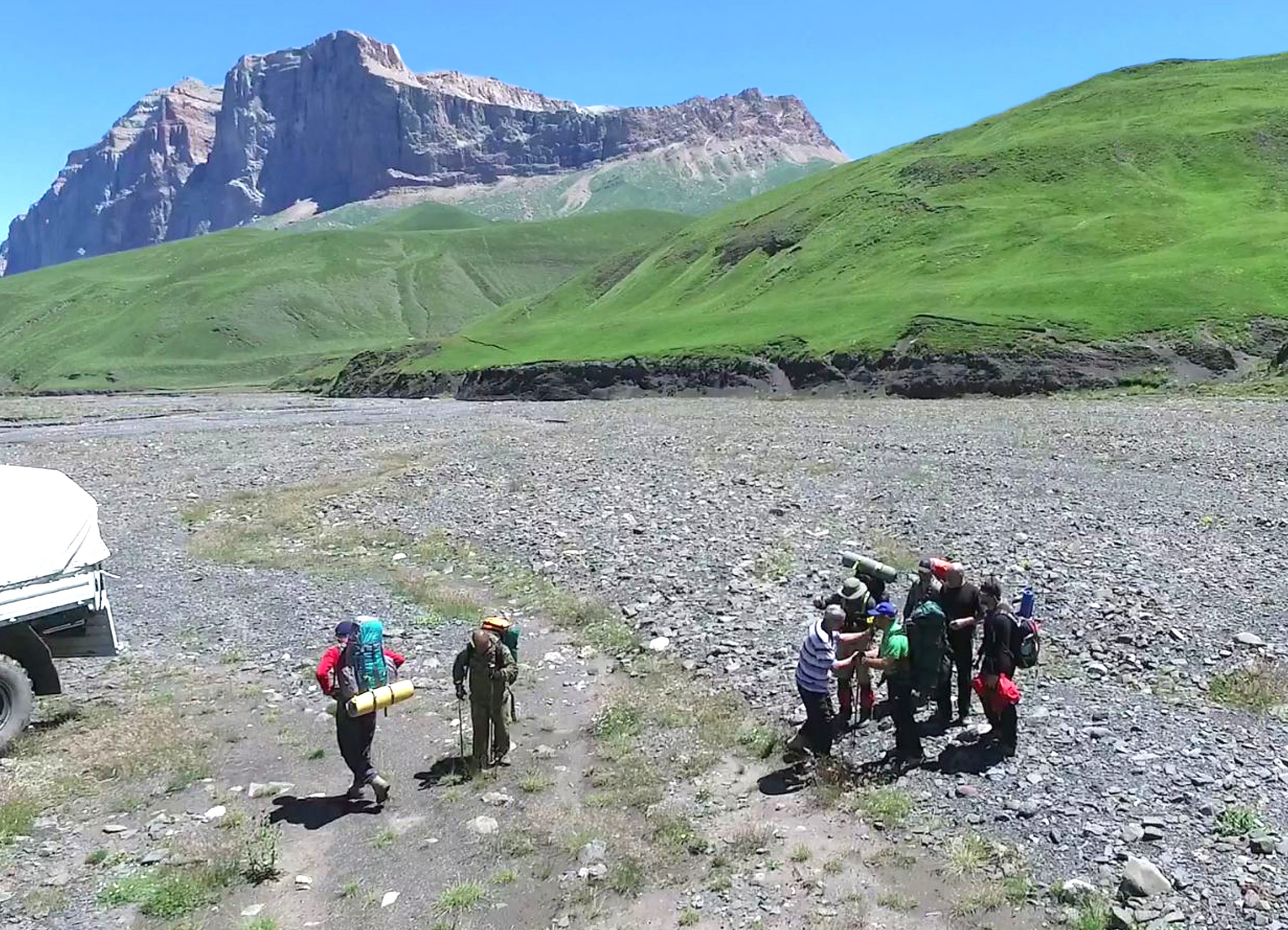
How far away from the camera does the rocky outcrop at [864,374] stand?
7288cm

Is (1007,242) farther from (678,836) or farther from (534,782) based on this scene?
(678,836)

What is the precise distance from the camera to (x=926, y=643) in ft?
39.5

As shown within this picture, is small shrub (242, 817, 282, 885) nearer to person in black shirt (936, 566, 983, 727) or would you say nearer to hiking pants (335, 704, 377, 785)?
hiking pants (335, 704, 377, 785)

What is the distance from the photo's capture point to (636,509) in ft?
96.7

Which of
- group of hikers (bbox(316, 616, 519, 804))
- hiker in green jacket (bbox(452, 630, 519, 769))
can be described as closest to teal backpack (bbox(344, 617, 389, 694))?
group of hikers (bbox(316, 616, 519, 804))

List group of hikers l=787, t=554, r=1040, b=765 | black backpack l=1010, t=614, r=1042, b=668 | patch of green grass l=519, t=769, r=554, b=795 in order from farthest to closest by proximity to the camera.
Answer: patch of green grass l=519, t=769, r=554, b=795, group of hikers l=787, t=554, r=1040, b=765, black backpack l=1010, t=614, r=1042, b=668

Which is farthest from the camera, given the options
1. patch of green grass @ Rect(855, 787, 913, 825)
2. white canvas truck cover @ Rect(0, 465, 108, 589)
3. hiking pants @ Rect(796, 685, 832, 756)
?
white canvas truck cover @ Rect(0, 465, 108, 589)

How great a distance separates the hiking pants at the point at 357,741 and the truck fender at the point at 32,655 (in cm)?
532

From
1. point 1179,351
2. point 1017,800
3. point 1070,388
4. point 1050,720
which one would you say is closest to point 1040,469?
point 1050,720

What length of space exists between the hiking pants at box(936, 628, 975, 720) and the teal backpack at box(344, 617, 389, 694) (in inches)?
291

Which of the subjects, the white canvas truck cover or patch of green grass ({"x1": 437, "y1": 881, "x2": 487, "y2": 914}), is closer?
patch of green grass ({"x1": 437, "y1": 881, "x2": 487, "y2": 914})

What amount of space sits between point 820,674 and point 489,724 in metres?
4.52

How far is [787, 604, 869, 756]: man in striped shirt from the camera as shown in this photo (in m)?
12.3

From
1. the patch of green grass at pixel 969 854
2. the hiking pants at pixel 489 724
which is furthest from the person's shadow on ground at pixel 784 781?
the hiking pants at pixel 489 724
